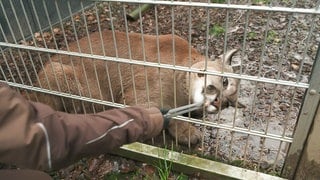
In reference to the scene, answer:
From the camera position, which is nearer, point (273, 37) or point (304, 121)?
point (304, 121)

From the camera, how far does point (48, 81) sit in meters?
3.06

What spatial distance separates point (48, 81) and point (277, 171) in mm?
2009

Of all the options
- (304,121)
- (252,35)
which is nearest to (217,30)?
(252,35)

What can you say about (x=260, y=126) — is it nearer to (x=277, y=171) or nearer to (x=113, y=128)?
(x=277, y=171)

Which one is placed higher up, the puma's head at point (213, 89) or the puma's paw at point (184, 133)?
the puma's head at point (213, 89)

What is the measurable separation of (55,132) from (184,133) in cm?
186

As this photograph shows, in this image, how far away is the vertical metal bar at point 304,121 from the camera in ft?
6.77

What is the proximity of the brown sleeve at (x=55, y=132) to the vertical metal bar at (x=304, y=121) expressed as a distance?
37.6 inches

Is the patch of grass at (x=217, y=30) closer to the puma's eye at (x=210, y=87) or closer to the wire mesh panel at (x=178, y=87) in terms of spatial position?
the wire mesh panel at (x=178, y=87)

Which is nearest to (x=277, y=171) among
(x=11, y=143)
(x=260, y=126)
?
(x=260, y=126)

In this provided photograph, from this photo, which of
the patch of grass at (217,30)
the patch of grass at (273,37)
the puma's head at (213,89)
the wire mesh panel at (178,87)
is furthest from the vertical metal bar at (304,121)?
the patch of grass at (217,30)

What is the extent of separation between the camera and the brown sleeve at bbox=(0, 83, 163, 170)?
144cm

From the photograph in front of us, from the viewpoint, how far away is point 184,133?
3.27 metres

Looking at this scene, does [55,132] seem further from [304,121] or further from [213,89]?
[213,89]
